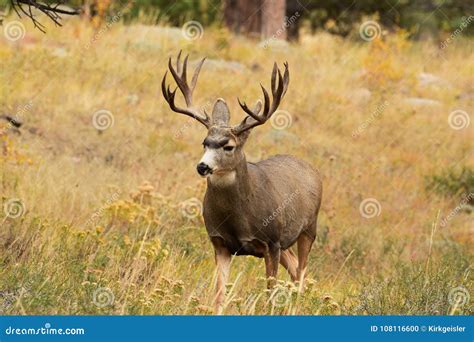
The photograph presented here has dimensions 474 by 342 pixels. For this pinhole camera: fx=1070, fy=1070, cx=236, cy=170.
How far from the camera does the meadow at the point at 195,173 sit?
27.7 ft

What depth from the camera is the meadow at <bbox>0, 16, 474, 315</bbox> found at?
8.45 meters

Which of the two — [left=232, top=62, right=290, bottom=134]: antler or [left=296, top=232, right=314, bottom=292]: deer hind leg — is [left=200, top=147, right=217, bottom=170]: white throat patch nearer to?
[left=232, top=62, right=290, bottom=134]: antler

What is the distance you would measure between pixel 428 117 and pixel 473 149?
1.66 m

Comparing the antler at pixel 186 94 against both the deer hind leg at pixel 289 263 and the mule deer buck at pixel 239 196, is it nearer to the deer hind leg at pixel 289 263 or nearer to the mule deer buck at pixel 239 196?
the mule deer buck at pixel 239 196

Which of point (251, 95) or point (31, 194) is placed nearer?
point (31, 194)

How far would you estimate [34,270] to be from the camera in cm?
842

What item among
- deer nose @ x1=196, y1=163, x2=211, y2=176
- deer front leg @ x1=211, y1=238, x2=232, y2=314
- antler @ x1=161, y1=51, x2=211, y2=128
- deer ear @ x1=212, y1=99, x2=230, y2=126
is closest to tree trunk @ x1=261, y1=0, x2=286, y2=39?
antler @ x1=161, y1=51, x2=211, y2=128

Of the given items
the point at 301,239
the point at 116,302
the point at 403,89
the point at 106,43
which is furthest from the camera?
the point at 403,89

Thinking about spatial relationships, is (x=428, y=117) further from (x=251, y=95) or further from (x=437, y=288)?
(x=437, y=288)

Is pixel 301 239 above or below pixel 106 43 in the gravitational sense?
below

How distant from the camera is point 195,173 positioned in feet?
47.1

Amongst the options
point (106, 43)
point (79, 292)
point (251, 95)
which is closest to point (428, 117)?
point (251, 95)

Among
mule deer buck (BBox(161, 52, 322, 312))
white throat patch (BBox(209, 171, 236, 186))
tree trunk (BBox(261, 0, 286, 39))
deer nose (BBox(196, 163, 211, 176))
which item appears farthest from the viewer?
tree trunk (BBox(261, 0, 286, 39))

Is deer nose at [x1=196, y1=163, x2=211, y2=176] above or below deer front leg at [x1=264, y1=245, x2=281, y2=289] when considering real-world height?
above
